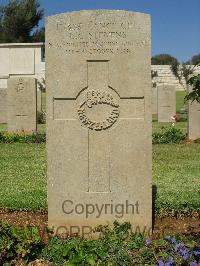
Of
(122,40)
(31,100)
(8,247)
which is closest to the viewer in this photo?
(8,247)

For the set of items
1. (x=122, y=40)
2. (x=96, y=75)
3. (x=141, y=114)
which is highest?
(x=122, y=40)

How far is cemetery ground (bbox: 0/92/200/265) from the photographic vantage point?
444 centimetres

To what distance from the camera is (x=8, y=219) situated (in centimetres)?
608

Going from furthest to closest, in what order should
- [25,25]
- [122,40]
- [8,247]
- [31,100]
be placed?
[25,25], [31,100], [122,40], [8,247]

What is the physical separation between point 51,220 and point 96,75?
1428 mm

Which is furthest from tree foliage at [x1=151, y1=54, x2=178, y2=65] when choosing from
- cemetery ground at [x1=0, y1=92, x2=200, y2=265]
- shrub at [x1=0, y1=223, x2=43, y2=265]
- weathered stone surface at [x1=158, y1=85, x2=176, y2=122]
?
shrub at [x1=0, y1=223, x2=43, y2=265]

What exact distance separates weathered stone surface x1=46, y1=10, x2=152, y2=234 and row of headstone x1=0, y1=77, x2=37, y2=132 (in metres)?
10.5

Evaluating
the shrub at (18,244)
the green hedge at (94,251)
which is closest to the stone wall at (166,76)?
the green hedge at (94,251)

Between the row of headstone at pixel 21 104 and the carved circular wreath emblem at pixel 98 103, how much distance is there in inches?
414

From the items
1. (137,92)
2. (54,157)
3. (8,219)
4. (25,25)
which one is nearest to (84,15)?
(137,92)

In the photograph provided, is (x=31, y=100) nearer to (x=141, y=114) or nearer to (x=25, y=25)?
(x=141, y=114)

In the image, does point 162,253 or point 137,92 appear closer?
point 162,253

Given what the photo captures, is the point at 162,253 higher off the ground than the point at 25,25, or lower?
lower

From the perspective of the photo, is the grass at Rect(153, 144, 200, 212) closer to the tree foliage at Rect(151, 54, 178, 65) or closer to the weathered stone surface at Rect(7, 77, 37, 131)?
the weathered stone surface at Rect(7, 77, 37, 131)
